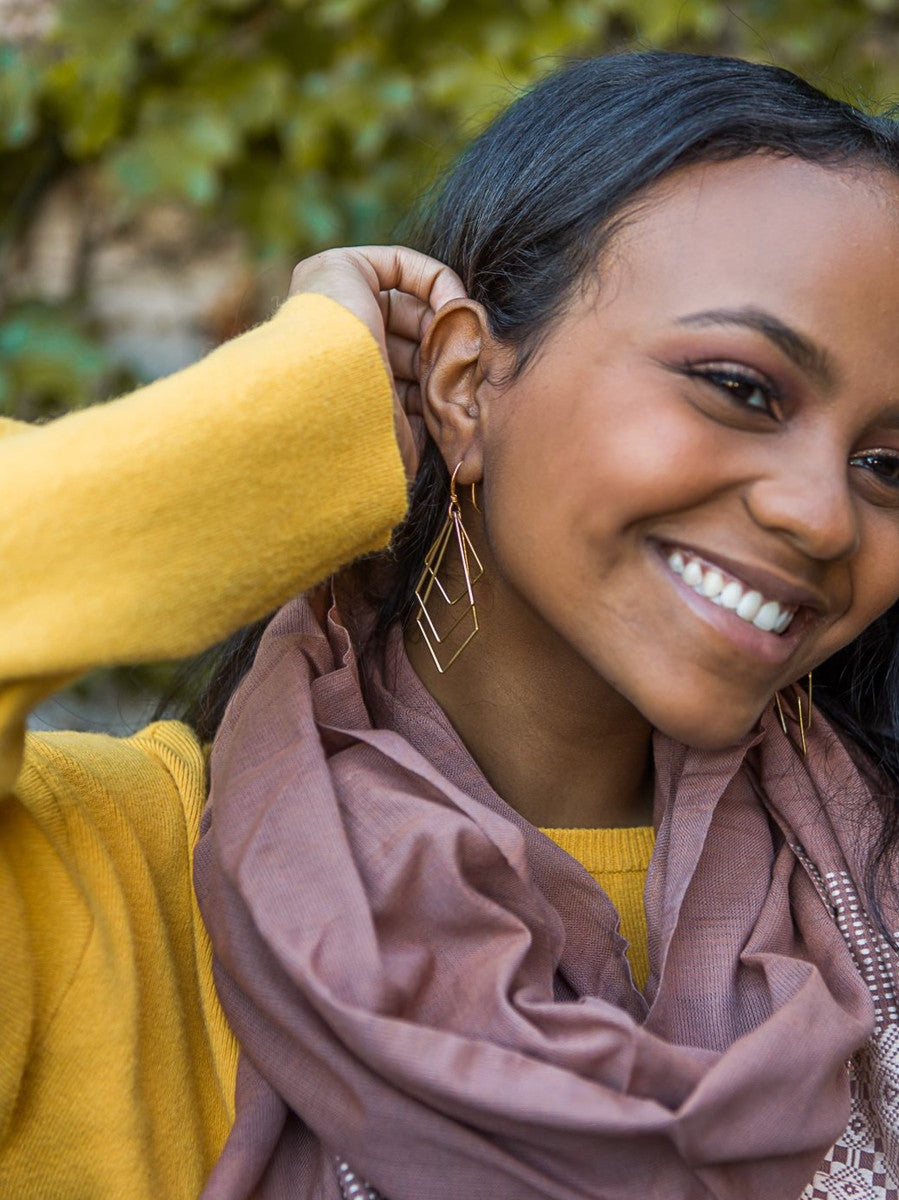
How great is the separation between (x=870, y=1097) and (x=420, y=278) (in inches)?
43.0

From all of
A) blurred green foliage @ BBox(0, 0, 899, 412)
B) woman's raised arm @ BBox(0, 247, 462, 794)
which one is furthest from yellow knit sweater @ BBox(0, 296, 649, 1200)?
blurred green foliage @ BBox(0, 0, 899, 412)

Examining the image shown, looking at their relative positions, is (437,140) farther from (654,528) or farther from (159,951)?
(159,951)

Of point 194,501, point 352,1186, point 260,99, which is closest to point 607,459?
point 194,501

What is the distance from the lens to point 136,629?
3.82 ft

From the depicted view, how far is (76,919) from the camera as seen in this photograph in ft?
4.31

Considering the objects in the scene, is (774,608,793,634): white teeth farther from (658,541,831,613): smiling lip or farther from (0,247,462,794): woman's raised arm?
(0,247,462,794): woman's raised arm

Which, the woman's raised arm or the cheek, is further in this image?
the cheek

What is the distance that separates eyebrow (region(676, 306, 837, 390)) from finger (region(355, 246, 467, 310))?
0.37m

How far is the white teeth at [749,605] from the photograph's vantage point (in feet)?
4.51

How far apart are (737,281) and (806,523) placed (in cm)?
26

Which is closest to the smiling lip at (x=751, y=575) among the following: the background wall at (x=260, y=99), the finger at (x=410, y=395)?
the finger at (x=410, y=395)

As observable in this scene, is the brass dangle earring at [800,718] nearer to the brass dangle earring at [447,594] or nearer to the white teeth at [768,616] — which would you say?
the white teeth at [768,616]

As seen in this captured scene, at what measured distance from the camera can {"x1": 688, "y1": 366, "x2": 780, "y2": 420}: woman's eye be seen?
1340mm

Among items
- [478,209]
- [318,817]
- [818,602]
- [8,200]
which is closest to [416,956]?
[318,817]
